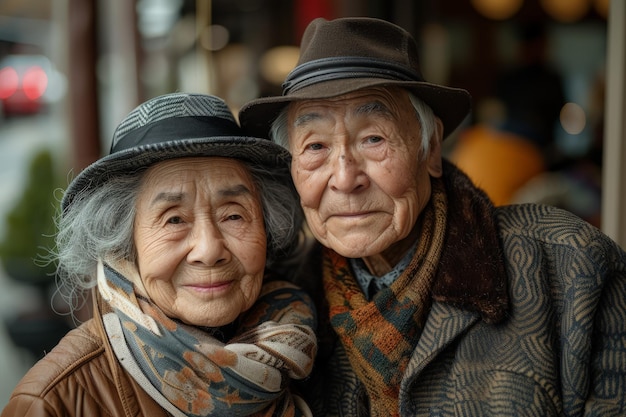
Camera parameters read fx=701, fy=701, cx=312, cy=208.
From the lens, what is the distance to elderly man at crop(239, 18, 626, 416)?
6.29ft

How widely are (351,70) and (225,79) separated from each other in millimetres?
5522

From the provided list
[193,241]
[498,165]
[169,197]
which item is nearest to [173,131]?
[169,197]

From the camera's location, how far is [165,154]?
1925 mm

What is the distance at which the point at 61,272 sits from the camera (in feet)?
7.30

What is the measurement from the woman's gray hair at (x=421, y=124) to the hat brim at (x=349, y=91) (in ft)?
0.06

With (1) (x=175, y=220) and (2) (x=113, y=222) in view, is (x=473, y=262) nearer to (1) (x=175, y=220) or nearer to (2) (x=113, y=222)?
(1) (x=175, y=220)

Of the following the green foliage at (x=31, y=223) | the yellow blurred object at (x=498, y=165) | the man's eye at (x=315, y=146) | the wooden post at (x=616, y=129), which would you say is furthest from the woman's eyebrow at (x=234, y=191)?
the green foliage at (x=31, y=223)

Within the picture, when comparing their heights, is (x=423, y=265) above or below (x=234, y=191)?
below

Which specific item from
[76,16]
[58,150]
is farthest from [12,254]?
[76,16]

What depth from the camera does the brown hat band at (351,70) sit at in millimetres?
2041

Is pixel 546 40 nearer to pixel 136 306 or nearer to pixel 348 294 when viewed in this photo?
pixel 348 294

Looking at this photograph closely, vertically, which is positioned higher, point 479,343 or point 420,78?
point 420,78

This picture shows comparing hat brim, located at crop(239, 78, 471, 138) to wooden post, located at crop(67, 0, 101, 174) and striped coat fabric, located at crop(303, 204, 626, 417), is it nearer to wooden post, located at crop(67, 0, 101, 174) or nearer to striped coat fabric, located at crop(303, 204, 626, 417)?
striped coat fabric, located at crop(303, 204, 626, 417)

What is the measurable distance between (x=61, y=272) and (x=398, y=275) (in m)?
1.07
